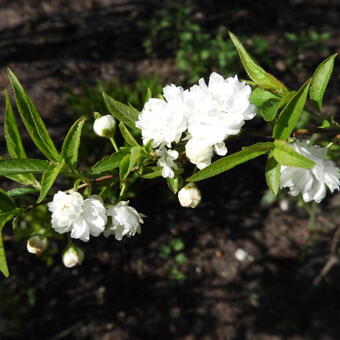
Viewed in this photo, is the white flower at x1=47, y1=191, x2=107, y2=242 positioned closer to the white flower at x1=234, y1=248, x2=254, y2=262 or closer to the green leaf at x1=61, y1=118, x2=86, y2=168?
the green leaf at x1=61, y1=118, x2=86, y2=168

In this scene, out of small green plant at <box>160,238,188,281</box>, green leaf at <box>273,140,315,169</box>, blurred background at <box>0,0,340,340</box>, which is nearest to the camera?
green leaf at <box>273,140,315,169</box>

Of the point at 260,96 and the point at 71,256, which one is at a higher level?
the point at 260,96

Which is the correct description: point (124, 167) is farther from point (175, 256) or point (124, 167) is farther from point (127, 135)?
point (175, 256)

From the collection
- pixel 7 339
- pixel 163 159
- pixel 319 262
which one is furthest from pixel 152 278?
pixel 163 159

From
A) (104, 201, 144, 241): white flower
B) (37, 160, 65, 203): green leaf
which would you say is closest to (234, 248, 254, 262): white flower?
(104, 201, 144, 241): white flower

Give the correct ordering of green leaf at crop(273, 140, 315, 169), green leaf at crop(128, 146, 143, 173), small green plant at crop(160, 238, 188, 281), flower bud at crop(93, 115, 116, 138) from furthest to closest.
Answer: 1. small green plant at crop(160, 238, 188, 281)
2. flower bud at crop(93, 115, 116, 138)
3. green leaf at crop(128, 146, 143, 173)
4. green leaf at crop(273, 140, 315, 169)

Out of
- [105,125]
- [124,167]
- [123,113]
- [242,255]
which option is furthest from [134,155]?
[242,255]

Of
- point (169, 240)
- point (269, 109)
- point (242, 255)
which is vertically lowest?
point (242, 255)

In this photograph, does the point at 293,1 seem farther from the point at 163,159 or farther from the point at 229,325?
the point at 163,159
